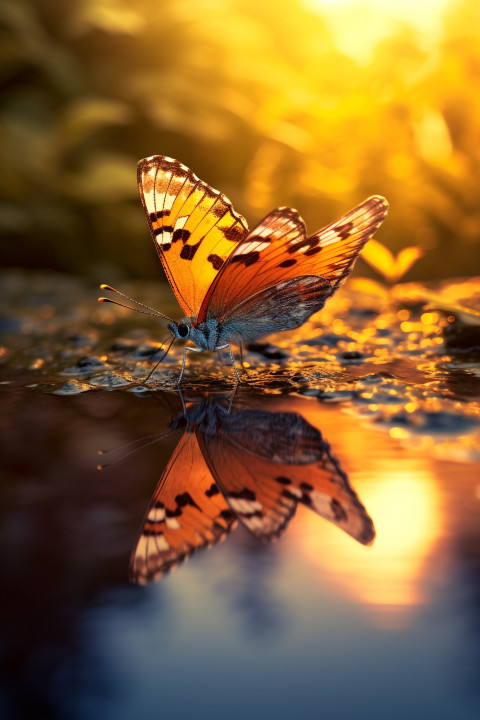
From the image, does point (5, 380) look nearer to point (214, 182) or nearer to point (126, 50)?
point (214, 182)

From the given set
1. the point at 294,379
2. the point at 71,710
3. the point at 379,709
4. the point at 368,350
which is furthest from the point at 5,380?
the point at 379,709

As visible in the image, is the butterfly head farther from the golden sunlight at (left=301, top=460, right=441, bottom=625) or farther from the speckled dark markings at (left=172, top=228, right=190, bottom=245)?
the golden sunlight at (left=301, top=460, right=441, bottom=625)

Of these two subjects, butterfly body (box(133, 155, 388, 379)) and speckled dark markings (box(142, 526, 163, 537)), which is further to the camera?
butterfly body (box(133, 155, 388, 379))

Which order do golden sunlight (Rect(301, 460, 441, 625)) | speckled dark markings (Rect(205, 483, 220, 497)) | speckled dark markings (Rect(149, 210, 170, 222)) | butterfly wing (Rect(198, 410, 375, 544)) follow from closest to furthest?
golden sunlight (Rect(301, 460, 441, 625))
butterfly wing (Rect(198, 410, 375, 544))
speckled dark markings (Rect(205, 483, 220, 497))
speckled dark markings (Rect(149, 210, 170, 222))

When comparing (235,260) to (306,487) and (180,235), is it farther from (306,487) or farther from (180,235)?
(306,487)

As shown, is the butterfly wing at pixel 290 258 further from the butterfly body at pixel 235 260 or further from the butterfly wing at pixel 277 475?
the butterfly wing at pixel 277 475

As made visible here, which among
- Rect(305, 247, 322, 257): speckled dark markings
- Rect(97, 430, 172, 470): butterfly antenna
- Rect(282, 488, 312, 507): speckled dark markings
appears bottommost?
Rect(282, 488, 312, 507): speckled dark markings

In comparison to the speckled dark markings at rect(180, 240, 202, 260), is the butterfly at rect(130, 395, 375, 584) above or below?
below

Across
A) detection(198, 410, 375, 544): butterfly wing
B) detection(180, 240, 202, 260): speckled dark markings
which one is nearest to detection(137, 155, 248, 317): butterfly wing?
detection(180, 240, 202, 260): speckled dark markings
